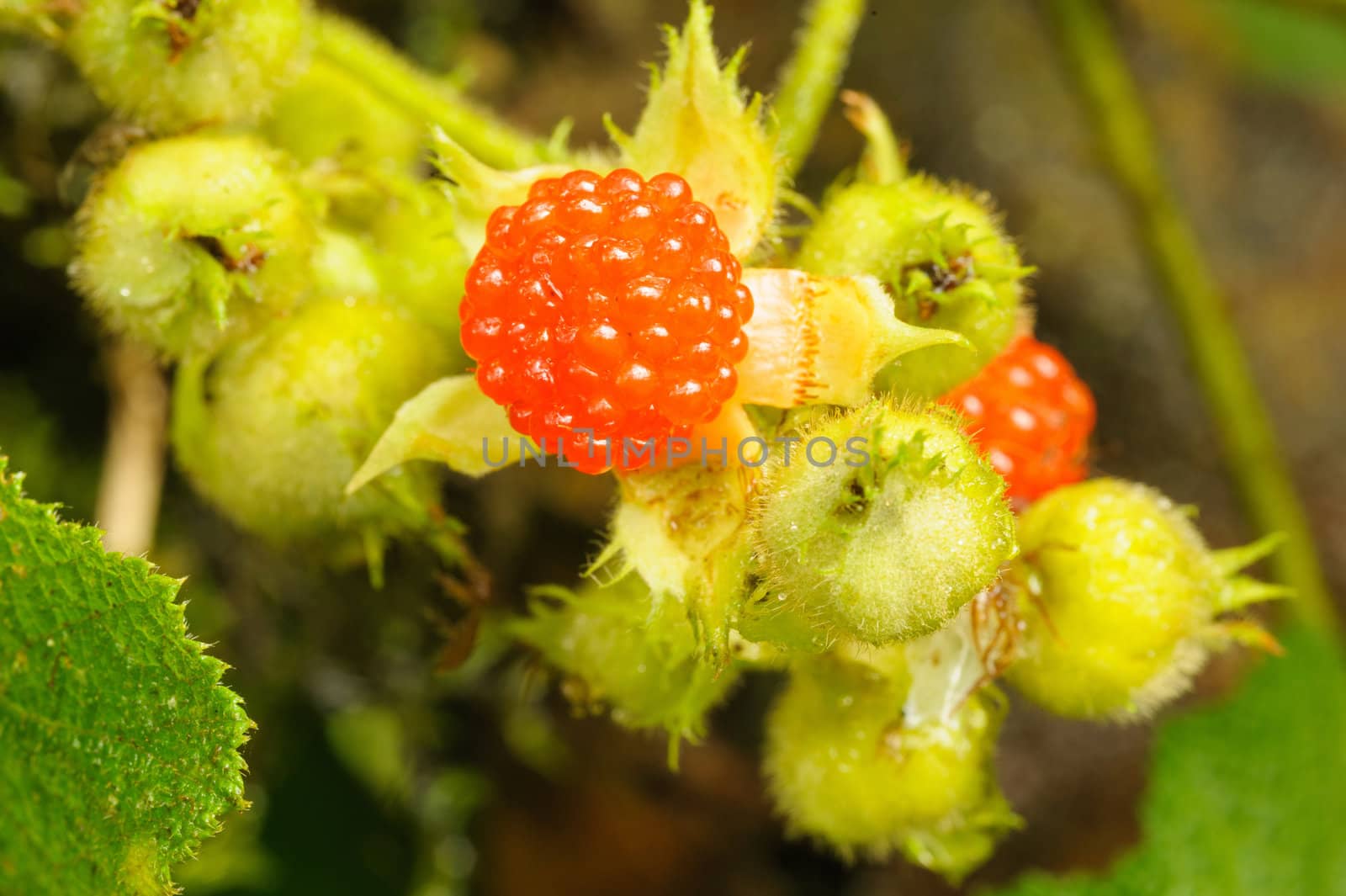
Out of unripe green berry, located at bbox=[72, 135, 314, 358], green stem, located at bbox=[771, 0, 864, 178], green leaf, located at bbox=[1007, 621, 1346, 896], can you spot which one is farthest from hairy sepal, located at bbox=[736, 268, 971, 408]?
green leaf, located at bbox=[1007, 621, 1346, 896]

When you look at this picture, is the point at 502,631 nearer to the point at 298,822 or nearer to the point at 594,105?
the point at 298,822

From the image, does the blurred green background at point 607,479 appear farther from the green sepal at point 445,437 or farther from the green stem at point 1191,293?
the green sepal at point 445,437

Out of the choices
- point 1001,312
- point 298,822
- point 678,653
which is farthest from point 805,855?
point 1001,312

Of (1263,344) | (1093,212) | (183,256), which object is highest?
(183,256)

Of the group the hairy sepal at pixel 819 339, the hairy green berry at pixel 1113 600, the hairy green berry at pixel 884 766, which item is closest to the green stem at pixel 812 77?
the hairy sepal at pixel 819 339

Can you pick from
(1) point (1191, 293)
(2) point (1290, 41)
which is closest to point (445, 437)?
(1) point (1191, 293)

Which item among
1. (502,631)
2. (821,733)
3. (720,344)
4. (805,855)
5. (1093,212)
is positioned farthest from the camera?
(1093,212)

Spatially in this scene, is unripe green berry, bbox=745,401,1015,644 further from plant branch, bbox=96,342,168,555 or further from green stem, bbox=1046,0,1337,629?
green stem, bbox=1046,0,1337,629
